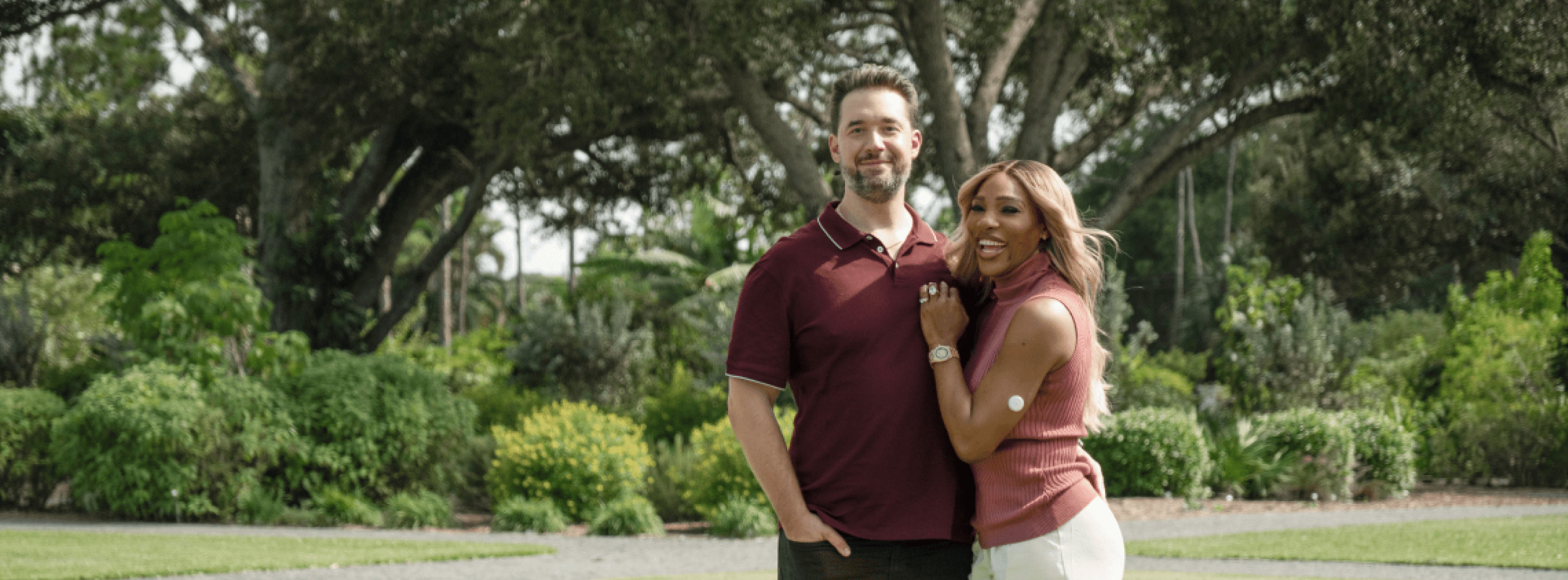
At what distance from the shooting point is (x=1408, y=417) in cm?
1474

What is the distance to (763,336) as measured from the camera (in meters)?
2.89

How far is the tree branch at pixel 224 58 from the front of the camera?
55.3 ft

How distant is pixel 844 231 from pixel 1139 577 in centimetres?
615

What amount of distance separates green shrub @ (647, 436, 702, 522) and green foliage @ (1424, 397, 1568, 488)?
30.5 ft

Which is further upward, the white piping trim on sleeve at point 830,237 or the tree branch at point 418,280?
the tree branch at point 418,280

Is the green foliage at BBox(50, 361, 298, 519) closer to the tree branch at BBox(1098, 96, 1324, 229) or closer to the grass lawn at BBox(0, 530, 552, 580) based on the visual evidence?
the grass lawn at BBox(0, 530, 552, 580)

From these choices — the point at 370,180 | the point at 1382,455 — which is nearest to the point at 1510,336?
the point at 1382,455

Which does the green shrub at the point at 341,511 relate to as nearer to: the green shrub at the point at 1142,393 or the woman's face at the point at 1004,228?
the green shrub at the point at 1142,393

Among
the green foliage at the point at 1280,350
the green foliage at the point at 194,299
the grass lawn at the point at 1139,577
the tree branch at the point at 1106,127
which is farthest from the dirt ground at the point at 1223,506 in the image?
the tree branch at the point at 1106,127

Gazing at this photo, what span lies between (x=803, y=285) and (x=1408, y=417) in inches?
560

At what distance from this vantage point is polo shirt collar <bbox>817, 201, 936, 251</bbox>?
2.98 metres

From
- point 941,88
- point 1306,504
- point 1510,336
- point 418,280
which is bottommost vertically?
point 1306,504

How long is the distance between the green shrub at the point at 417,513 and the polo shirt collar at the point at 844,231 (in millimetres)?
9930

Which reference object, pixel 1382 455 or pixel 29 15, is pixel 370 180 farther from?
pixel 1382 455
